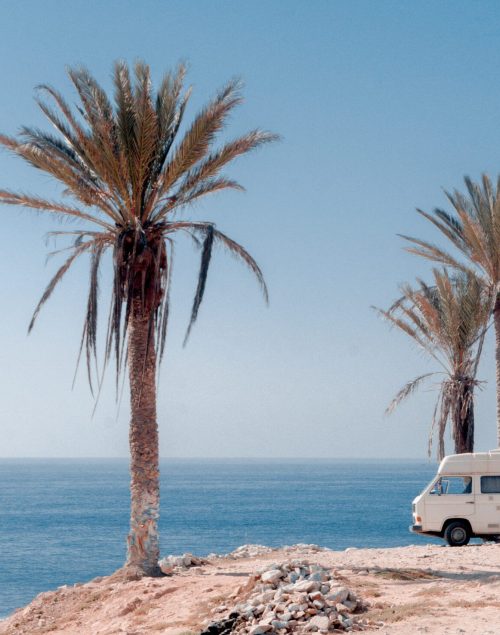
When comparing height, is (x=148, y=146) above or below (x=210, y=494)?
above

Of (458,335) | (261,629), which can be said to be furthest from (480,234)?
(261,629)

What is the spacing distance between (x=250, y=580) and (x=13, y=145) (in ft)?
35.0

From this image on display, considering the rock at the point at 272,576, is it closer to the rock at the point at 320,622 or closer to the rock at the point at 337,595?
the rock at the point at 337,595

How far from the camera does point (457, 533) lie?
70.2 ft

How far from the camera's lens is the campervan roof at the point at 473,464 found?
21.2 m

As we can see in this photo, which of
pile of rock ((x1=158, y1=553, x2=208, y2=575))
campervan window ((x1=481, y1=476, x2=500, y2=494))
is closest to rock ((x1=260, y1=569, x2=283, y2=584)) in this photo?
pile of rock ((x1=158, y1=553, x2=208, y2=575))

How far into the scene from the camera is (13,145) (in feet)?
58.5

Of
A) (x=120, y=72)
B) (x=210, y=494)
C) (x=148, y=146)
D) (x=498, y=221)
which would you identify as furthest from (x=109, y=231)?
(x=210, y=494)

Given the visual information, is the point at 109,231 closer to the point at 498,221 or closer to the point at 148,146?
the point at 148,146

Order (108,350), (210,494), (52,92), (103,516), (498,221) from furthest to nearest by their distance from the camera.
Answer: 1. (210,494)
2. (103,516)
3. (498,221)
4. (52,92)
5. (108,350)

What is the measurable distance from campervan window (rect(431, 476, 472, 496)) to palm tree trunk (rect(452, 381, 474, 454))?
4.68m

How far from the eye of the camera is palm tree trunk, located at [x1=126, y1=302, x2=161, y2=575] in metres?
17.1

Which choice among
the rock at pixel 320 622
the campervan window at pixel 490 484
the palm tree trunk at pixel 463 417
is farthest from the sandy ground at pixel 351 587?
the palm tree trunk at pixel 463 417

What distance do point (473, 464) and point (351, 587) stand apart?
874 centimetres
